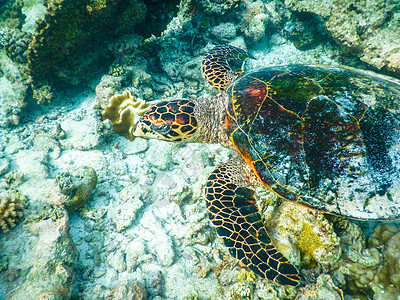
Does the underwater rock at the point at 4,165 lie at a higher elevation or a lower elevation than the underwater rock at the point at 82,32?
lower

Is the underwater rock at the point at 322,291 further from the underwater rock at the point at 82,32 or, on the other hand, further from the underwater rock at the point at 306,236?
the underwater rock at the point at 82,32

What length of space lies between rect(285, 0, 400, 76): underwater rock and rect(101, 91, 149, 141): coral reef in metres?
3.97

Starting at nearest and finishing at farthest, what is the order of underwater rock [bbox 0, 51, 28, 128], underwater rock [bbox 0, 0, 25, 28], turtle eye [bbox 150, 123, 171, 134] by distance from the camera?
1. turtle eye [bbox 150, 123, 171, 134]
2. underwater rock [bbox 0, 51, 28, 128]
3. underwater rock [bbox 0, 0, 25, 28]

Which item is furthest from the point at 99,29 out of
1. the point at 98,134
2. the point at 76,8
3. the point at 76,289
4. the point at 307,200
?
the point at 307,200

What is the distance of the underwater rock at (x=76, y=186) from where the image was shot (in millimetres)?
2324

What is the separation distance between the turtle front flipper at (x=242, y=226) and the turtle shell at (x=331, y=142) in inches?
14.3

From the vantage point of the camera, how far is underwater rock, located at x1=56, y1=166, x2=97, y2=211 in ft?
7.63

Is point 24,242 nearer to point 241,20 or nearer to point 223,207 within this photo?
point 223,207

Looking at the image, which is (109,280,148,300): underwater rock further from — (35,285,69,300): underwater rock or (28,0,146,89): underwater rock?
(28,0,146,89): underwater rock

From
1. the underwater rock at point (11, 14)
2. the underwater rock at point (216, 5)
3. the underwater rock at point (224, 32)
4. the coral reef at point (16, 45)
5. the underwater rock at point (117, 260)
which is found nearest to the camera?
the underwater rock at point (117, 260)

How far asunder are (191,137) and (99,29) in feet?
7.89

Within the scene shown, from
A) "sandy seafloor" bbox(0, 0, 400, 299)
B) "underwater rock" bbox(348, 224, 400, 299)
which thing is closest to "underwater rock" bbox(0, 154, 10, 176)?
"sandy seafloor" bbox(0, 0, 400, 299)

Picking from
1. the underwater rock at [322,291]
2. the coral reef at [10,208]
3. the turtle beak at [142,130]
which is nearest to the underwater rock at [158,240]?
the turtle beak at [142,130]

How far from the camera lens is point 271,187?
1.81 metres
